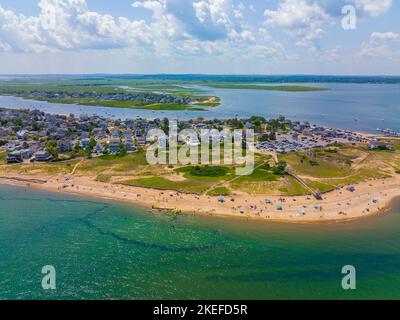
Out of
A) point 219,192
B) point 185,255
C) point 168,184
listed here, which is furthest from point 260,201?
point 185,255

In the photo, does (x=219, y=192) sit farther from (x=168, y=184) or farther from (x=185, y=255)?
(x=185, y=255)

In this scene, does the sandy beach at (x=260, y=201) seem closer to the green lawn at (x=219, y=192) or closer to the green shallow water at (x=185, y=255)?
the green lawn at (x=219, y=192)

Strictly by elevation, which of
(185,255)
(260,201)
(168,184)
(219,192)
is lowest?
(185,255)

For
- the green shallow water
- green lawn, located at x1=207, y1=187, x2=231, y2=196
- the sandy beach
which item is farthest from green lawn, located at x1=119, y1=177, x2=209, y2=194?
the green shallow water

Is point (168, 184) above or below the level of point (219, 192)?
Answer: above

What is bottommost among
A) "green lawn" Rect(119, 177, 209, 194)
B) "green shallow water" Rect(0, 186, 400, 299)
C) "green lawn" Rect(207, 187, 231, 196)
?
"green shallow water" Rect(0, 186, 400, 299)

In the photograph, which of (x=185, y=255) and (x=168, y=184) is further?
(x=168, y=184)

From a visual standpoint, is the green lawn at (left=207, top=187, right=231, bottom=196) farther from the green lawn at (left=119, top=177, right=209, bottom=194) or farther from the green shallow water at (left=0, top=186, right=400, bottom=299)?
the green shallow water at (left=0, top=186, right=400, bottom=299)

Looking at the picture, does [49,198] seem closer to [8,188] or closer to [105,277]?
[8,188]
